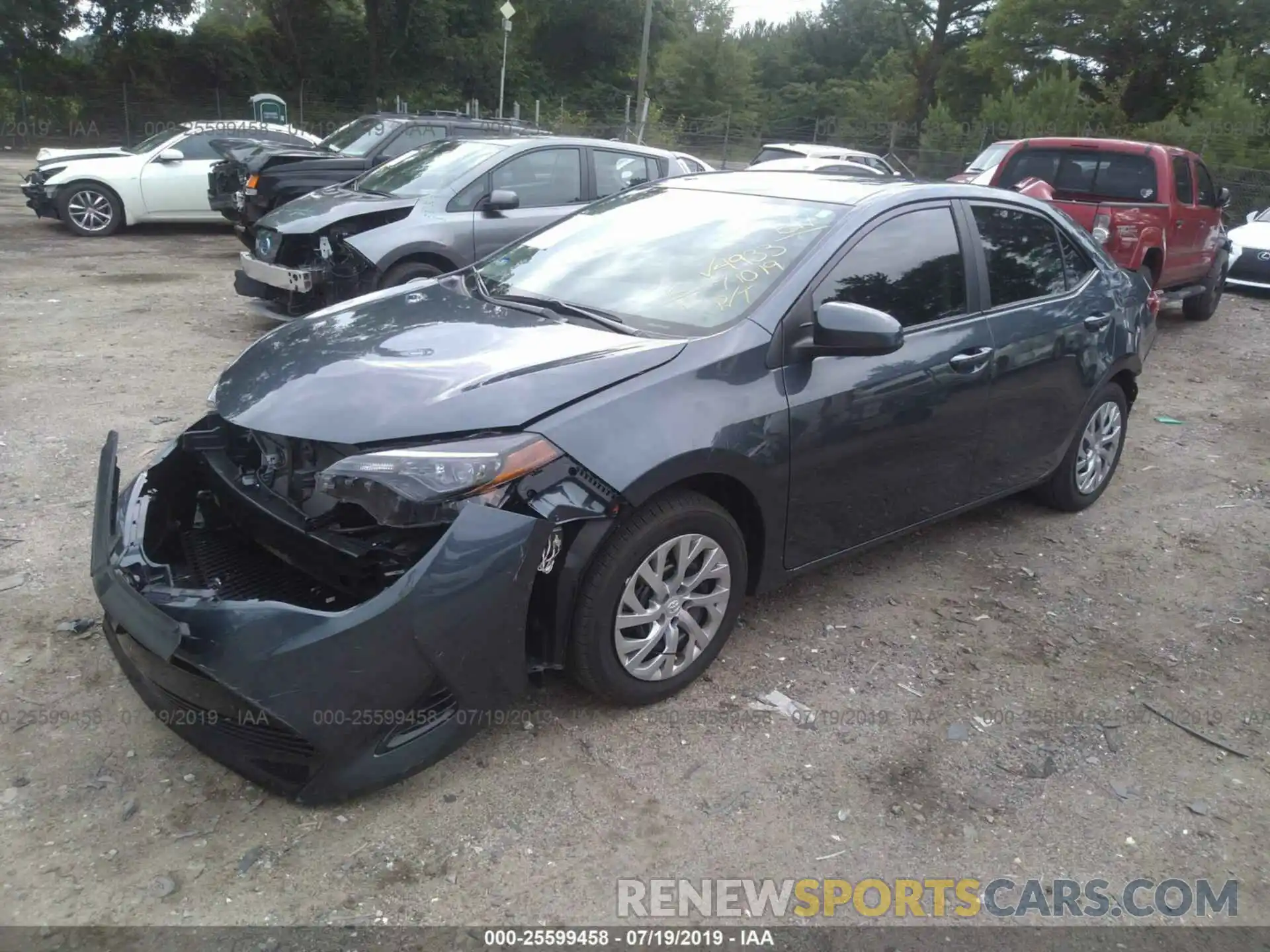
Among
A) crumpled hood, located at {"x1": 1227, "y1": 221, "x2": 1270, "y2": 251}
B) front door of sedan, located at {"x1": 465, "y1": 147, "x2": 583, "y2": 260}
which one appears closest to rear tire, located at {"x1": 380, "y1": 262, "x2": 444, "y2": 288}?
front door of sedan, located at {"x1": 465, "y1": 147, "x2": 583, "y2": 260}

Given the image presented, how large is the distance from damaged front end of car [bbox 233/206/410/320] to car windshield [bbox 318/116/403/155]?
15.5 feet

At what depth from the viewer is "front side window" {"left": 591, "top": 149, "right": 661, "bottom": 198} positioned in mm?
8656

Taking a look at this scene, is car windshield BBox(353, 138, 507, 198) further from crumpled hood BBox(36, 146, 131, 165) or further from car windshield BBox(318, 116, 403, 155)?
crumpled hood BBox(36, 146, 131, 165)

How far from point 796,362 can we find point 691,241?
2.52ft

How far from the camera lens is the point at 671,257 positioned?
382 centimetres

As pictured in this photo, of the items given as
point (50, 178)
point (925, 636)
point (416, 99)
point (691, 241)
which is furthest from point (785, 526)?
point (416, 99)

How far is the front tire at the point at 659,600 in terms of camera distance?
2996mm

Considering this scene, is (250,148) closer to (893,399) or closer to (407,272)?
(407,272)

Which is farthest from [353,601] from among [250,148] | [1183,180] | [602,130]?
[602,130]

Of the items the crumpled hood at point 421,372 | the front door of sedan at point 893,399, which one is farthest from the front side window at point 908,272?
the crumpled hood at point 421,372

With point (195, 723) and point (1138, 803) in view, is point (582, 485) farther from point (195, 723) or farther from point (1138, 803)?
point (1138, 803)

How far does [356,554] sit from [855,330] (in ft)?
5.74

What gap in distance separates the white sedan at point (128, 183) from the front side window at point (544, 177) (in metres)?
6.15

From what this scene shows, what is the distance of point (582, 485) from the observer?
286 centimetres
